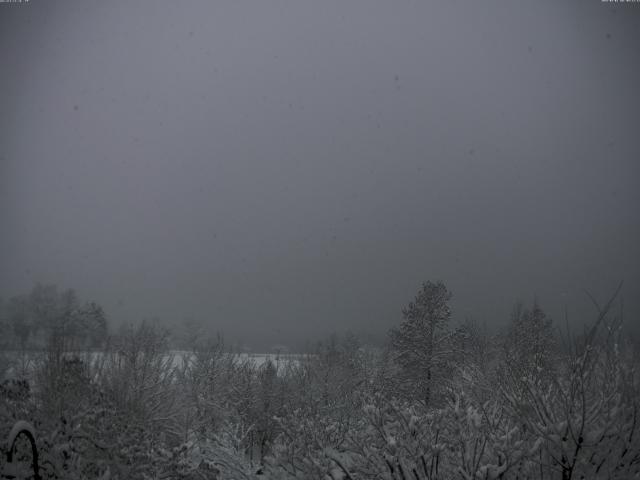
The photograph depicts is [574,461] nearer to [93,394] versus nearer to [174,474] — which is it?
[174,474]

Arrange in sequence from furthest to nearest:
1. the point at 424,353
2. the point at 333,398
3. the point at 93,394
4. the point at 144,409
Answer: the point at 333,398
the point at 424,353
the point at 144,409
the point at 93,394

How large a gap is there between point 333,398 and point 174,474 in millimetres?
20354

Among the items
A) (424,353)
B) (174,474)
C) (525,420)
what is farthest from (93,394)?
(424,353)

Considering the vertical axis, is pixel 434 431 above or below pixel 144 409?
above

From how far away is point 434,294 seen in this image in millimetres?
26188

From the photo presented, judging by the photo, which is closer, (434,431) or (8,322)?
(434,431)

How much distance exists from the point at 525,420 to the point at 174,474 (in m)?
9.35

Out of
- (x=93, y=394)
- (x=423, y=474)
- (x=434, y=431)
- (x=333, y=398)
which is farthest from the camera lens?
(x=333, y=398)

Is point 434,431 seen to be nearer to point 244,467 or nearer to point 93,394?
point 244,467

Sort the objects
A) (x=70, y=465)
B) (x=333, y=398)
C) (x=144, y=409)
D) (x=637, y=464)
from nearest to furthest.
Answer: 1. (x=637, y=464)
2. (x=70, y=465)
3. (x=144, y=409)
4. (x=333, y=398)

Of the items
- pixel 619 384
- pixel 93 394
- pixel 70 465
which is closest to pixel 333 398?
pixel 93 394

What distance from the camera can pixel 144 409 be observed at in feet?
55.7

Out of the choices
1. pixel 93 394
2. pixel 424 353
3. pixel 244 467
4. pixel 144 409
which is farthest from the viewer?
pixel 424 353

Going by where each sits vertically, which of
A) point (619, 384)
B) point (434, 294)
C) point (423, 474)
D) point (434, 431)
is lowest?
point (423, 474)
